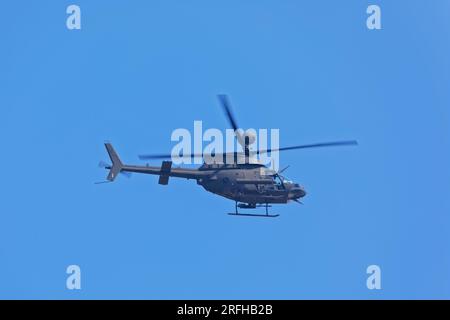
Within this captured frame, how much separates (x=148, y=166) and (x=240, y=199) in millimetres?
2974

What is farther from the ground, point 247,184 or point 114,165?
point 114,165

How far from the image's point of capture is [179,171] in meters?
41.6

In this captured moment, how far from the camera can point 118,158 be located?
137 feet

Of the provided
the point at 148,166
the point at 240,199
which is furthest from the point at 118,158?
the point at 240,199
